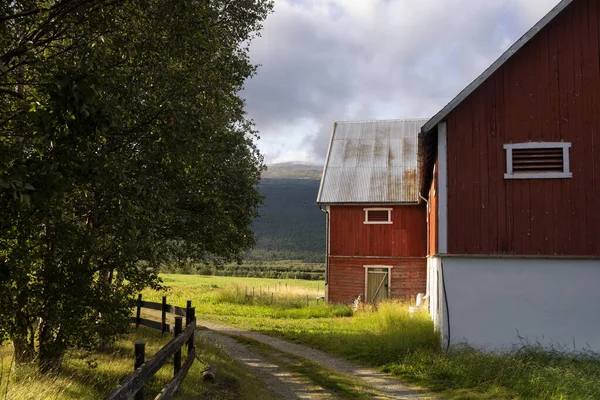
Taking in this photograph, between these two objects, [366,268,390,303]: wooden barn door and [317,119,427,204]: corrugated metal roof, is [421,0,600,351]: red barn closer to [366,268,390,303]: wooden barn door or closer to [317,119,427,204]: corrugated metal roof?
[317,119,427,204]: corrugated metal roof

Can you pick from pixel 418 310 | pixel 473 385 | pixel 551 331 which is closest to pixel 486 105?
pixel 551 331

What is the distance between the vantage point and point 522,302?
39.5ft

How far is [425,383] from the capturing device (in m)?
10.5

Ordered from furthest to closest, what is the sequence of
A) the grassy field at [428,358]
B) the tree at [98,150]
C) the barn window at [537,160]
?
the barn window at [537,160], the grassy field at [428,358], the tree at [98,150]

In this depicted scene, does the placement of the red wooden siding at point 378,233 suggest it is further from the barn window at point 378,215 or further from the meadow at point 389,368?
→ the meadow at point 389,368

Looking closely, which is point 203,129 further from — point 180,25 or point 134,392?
point 134,392

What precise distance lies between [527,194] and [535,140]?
4.27 ft

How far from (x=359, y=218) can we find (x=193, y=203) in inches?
562

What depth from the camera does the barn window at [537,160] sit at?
12266 millimetres

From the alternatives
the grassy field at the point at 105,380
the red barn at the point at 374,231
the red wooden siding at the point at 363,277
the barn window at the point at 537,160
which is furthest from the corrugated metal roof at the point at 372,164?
the grassy field at the point at 105,380

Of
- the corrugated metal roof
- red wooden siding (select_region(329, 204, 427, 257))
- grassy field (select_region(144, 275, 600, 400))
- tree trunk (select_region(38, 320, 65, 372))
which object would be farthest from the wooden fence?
the corrugated metal roof

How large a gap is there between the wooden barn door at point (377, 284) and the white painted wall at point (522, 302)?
1275cm

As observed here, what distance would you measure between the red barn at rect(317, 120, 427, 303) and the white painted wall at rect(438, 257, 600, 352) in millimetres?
12424

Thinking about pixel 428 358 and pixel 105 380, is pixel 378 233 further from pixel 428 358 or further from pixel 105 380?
pixel 105 380
